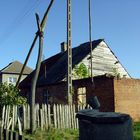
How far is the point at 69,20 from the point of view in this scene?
18.5 m

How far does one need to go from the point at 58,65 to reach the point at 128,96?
10.7 m

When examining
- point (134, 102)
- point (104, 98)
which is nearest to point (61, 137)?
point (104, 98)

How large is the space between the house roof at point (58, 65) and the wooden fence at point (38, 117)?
1124 centimetres

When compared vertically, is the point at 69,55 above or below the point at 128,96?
above

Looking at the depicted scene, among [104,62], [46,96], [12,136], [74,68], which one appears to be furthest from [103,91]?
[12,136]

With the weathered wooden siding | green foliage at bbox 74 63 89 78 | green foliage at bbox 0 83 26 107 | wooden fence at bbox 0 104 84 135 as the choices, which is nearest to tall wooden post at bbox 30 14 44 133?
wooden fence at bbox 0 104 84 135

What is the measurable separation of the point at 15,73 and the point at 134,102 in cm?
3425

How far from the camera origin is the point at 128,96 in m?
22.2

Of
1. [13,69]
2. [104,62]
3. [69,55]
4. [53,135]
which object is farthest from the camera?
[13,69]

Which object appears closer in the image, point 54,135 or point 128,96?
point 54,135

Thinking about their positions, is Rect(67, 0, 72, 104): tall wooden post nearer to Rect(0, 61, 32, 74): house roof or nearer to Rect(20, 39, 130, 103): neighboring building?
Rect(20, 39, 130, 103): neighboring building

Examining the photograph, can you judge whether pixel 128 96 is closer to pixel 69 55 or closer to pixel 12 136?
pixel 69 55

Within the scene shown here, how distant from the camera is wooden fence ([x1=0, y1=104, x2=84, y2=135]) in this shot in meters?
13.9

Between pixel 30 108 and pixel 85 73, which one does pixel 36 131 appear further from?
pixel 85 73
